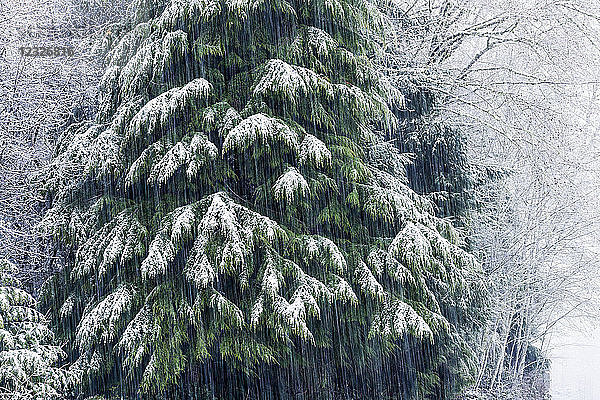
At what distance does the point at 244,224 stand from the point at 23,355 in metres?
2.27

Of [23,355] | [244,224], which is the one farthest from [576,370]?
[23,355]

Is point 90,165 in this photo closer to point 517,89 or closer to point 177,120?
point 177,120

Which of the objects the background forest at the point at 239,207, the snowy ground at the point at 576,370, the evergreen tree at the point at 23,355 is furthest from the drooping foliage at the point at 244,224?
the snowy ground at the point at 576,370

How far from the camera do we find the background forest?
5.74 meters

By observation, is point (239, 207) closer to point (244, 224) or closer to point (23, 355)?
point (244, 224)

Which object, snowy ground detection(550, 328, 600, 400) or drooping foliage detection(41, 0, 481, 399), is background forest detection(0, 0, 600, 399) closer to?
drooping foliage detection(41, 0, 481, 399)

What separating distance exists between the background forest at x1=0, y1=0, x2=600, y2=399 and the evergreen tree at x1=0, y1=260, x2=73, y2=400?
0.02m

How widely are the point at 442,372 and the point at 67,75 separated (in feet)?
21.9

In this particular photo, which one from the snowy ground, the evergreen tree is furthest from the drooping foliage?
the snowy ground

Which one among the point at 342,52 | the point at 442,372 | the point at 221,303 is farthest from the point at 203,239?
the point at 442,372

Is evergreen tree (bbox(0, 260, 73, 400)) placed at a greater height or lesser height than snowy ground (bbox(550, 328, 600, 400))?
greater

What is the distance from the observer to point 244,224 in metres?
5.81

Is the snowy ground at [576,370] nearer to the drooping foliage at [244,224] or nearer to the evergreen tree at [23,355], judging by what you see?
the drooping foliage at [244,224]

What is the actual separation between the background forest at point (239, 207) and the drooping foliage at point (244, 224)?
0.02 meters
